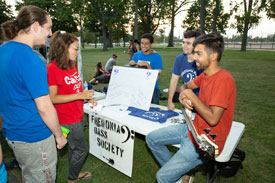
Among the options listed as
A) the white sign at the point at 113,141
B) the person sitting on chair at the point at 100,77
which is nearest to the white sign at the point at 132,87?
the white sign at the point at 113,141

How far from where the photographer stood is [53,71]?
200 centimetres

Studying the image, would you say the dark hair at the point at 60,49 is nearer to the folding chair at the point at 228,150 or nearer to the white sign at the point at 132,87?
the white sign at the point at 132,87

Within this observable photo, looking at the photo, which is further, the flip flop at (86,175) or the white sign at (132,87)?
the white sign at (132,87)

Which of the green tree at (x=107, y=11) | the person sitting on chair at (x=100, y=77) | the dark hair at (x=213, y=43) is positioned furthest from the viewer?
the green tree at (x=107, y=11)

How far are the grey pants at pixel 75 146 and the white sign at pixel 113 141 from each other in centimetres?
47

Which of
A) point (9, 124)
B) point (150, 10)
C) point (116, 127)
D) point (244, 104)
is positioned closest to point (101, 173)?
point (116, 127)

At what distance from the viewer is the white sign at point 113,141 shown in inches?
101

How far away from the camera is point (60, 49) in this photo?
2.09 metres

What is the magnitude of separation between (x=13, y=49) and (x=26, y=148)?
2.76 feet

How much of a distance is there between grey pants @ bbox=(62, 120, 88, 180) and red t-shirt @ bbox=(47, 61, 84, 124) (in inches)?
3.7

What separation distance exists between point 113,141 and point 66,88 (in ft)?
3.67

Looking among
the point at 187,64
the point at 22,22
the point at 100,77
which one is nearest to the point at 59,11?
the point at 100,77

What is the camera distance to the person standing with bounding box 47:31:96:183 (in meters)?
2.03

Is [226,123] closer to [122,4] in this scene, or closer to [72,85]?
[72,85]
